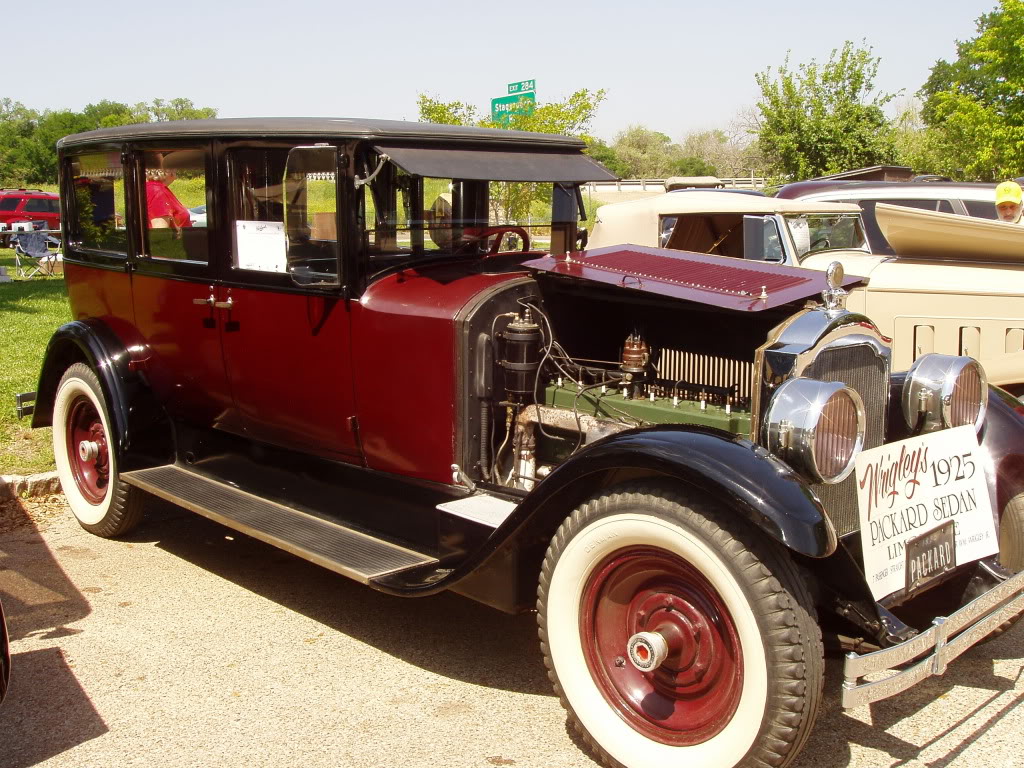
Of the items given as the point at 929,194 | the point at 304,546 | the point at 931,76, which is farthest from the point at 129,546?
the point at 931,76

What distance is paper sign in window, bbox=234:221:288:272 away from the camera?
12.1 feet

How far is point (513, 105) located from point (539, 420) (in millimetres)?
9242

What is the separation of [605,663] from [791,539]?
2.45 feet

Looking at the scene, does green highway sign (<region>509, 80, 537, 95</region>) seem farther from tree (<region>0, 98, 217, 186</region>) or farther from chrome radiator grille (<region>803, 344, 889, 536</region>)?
tree (<region>0, 98, 217, 186</region>)

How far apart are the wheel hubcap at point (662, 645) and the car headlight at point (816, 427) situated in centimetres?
40

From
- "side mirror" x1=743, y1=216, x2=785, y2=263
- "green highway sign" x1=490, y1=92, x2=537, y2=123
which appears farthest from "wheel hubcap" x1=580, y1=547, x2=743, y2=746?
"green highway sign" x1=490, y1=92, x2=537, y2=123

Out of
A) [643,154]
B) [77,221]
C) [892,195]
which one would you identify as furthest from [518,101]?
[643,154]

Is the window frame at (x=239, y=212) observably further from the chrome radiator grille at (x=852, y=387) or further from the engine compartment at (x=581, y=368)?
the chrome radiator grille at (x=852, y=387)

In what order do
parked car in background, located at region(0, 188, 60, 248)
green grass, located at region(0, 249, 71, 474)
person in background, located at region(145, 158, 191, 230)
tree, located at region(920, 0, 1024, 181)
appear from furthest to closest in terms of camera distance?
parked car in background, located at region(0, 188, 60, 248) < tree, located at region(920, 0, 1024, 181) < green grass, located at region(0, 249, 71, 474) < person in background, located at region(145, 158, 191, 230)

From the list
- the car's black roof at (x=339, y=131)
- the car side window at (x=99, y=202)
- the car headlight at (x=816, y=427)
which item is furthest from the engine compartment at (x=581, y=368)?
the car side window at (x=99, y=202)

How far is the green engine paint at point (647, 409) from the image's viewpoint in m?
2.91

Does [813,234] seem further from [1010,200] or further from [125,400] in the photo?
[125,400]

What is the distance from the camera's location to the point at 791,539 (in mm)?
2246

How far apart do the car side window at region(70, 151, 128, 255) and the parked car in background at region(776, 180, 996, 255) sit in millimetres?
6054
